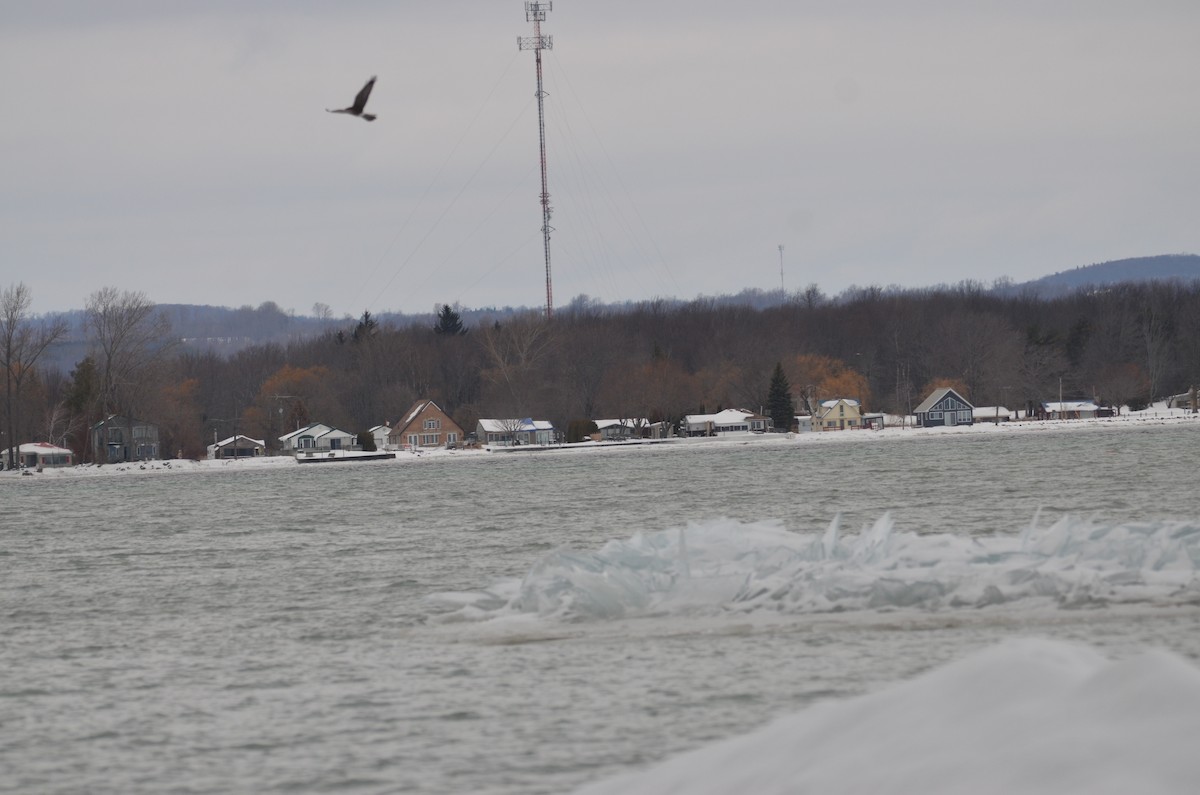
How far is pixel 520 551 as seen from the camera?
104 feet

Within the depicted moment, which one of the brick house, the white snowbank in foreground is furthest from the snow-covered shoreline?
the white snowbank in foreground

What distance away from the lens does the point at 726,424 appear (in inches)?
5679

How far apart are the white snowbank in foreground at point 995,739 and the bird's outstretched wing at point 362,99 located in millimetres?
9918

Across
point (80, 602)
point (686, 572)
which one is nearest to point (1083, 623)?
point (686, 572)

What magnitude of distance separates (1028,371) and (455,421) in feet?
184

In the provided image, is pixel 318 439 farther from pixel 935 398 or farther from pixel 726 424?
pixel 935 398

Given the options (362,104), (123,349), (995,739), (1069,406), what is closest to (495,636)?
(362,104)

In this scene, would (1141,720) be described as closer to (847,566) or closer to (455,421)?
(847,566)

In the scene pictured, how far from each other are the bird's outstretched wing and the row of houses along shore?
→ 11289 centimetres

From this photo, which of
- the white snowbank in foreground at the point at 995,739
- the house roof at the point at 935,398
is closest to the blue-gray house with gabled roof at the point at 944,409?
the house roof at the point at 935,398

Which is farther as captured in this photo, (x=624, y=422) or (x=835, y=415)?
(x=835, y=415)

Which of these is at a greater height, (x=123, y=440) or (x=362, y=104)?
(x=362, y=104)

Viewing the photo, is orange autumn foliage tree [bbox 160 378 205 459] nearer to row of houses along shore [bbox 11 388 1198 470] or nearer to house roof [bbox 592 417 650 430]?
A: row of houses along shore [bbox 11 388 1198 470]

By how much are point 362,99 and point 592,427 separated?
122226 millimetres
